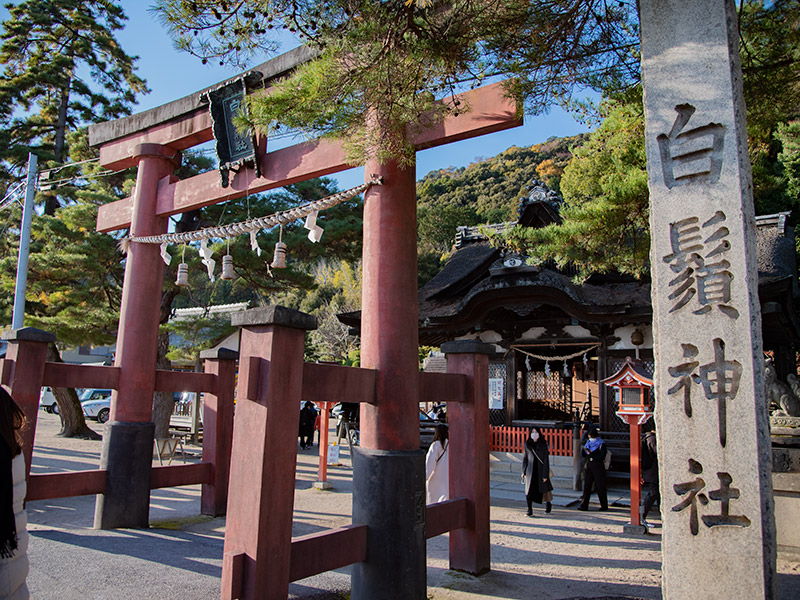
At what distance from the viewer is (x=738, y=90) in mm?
3402

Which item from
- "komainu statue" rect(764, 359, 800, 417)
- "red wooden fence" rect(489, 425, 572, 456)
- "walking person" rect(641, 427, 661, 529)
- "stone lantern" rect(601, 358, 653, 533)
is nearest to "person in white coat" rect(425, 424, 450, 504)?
"stone lantern" rect(601, 358, 653, 533)

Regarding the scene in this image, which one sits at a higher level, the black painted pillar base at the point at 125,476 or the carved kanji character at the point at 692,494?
the carved kanji character at the point at 692,494

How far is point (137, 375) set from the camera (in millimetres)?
6906

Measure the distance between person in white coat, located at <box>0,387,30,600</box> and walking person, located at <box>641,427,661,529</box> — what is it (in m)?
7.69

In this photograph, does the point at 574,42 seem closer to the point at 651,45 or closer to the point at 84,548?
the point at 651,45

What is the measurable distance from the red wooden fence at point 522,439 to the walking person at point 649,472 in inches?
132

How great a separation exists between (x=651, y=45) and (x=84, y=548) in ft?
22.1

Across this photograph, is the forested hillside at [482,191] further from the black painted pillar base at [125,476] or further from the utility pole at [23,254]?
the black painted pillar base at [125,476]

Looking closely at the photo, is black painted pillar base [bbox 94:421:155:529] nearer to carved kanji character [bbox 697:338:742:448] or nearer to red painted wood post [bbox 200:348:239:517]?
red painted wood post [bbox 200:348:239:517]

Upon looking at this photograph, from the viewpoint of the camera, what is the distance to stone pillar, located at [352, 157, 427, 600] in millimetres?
4301

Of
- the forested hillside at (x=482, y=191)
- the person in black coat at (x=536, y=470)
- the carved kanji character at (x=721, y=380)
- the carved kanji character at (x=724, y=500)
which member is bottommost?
the person in black coat at (x=536, y=470)

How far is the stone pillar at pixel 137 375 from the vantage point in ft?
21.7

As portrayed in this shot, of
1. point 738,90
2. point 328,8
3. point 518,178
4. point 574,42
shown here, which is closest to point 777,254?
point 574,42

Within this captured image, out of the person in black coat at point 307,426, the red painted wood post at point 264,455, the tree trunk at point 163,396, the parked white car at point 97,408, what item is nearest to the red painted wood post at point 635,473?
the red painted wood post at point 264,455
